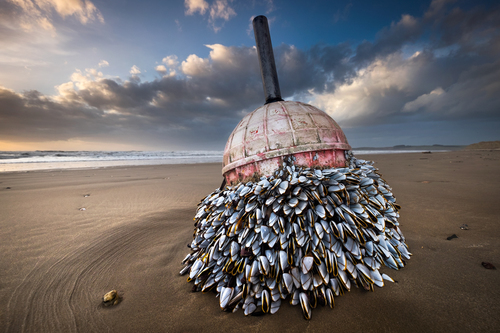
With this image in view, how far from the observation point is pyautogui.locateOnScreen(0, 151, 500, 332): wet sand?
171 cm

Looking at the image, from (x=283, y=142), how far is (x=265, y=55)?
180 cm

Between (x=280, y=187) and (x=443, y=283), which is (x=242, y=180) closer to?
(x=280, y=187)

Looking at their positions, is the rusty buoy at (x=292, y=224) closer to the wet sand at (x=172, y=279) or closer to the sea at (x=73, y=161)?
the wet sand at (x=172, y=279)

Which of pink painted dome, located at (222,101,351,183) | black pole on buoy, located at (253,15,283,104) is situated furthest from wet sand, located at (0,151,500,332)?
black pole on buoy, located at (253,15,283,104)

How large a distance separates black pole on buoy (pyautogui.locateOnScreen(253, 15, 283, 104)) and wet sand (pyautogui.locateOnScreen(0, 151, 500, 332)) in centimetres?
291

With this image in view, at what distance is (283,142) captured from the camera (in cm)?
233

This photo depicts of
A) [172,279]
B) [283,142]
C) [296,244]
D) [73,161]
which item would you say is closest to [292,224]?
[296,244]

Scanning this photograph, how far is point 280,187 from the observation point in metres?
2.02

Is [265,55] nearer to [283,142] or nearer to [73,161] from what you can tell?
[283,142]

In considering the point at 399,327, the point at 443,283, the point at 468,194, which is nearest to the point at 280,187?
the point at 399,327

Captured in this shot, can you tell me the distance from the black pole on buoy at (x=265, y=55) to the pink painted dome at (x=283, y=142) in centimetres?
71

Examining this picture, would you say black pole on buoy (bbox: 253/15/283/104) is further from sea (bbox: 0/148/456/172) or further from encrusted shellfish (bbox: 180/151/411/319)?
sea (bbox: 0/148/456/172)

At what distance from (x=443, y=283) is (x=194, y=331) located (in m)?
2.50

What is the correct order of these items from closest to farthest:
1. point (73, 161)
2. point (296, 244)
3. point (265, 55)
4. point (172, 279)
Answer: point (296, 244)
point (172, 279)
point (265, 55)
point (73, 161)
